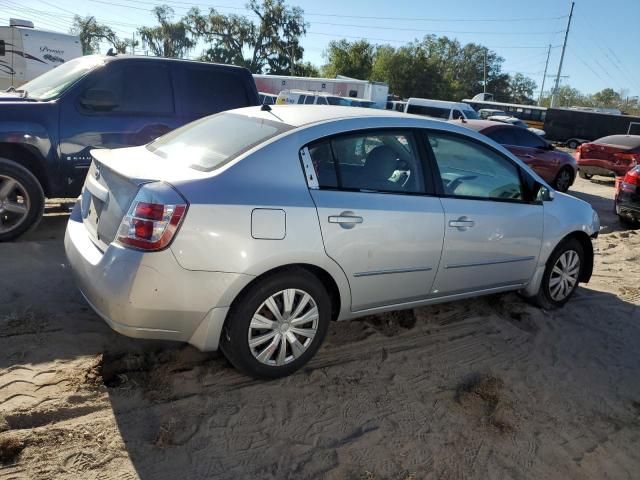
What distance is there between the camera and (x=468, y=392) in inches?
132

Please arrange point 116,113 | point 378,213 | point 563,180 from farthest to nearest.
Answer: point 563,180 < point 116,113 < point 378,213

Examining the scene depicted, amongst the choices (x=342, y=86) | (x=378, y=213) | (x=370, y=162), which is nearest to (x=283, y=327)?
(x=378, y=213)

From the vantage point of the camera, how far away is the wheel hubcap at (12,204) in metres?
5.12

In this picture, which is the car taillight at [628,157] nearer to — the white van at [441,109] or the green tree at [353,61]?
the white van at [441,109]

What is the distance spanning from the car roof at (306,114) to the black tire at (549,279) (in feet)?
6.37

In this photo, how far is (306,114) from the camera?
3.58 meters

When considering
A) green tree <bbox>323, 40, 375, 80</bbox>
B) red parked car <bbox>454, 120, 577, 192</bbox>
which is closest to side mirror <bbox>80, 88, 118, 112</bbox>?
red parked car <bbox>454, 120, 577, 192</bbox>

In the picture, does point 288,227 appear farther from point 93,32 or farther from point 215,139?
point 93,32

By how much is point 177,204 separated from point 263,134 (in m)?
0.82

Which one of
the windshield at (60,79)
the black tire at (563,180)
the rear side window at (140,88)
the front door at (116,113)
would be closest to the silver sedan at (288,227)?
the front door at (116,113)

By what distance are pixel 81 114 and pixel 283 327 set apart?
3751 millimetres

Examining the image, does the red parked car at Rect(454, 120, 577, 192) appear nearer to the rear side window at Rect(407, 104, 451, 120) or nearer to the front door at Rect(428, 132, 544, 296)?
the front door at Rect(428, 132, 544, 296)

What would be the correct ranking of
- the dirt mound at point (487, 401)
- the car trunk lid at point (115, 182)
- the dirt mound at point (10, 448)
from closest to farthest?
the dirt mound at point (10, 448) → the car trunk lid at point (115, 182) → the dirt mound at point (487, 401)

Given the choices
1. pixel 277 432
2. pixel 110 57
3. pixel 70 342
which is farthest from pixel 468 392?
pixel 110 57
